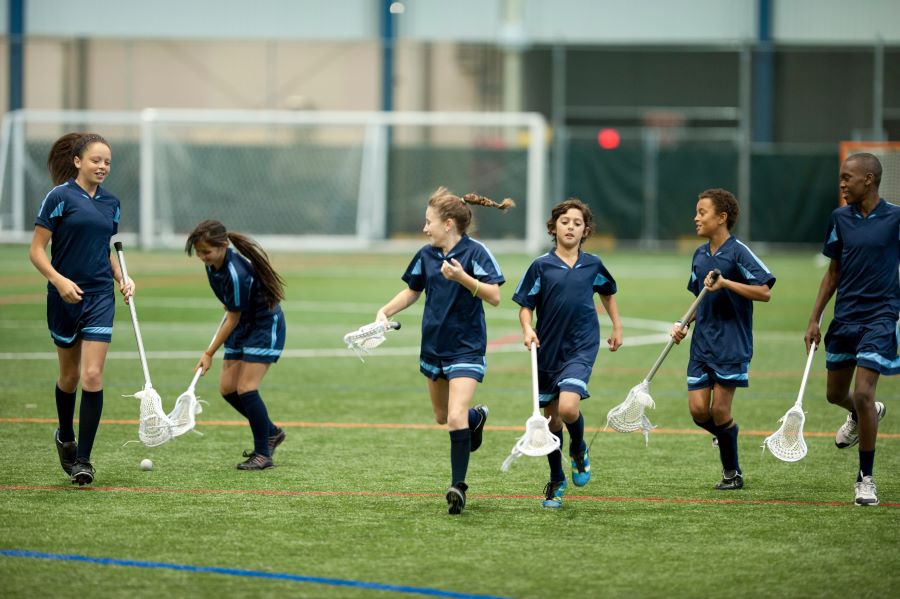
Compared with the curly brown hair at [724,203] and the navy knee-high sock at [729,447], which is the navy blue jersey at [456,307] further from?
the navy knee-high sock at [729,447]

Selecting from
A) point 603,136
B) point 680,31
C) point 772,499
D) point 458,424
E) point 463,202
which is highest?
point 680,31

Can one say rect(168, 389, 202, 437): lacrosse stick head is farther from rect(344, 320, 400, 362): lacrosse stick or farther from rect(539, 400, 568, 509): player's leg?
rect(539, 400, 568, 509): player's leg

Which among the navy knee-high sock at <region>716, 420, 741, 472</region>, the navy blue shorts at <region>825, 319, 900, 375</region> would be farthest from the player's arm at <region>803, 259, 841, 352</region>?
the navy knee-high sock at <region>716, 420, 741, 472</region>

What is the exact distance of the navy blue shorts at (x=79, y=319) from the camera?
7.74 metres

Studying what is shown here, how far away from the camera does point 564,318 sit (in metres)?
7.50

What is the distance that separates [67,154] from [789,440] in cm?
467

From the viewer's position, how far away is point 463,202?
7566 millimetres

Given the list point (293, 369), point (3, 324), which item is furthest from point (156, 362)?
point (3, 324)

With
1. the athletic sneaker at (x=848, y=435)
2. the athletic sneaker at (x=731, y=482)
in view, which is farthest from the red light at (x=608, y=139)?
the athletic sneaker at (x=731, y=482)

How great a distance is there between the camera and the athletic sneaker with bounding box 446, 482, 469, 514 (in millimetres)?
7051

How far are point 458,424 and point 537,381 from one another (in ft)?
1.67

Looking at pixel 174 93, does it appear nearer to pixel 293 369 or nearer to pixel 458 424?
pixel 293 369

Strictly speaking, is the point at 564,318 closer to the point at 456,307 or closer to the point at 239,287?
the point at 456,307

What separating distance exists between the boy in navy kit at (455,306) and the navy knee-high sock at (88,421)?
186 centimetres
